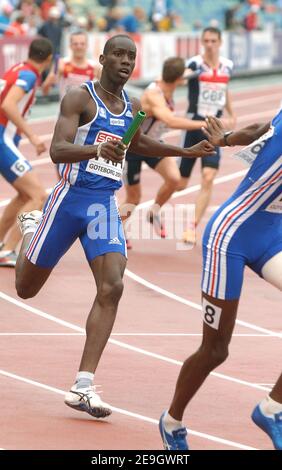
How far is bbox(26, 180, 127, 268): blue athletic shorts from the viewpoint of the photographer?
9.28 m

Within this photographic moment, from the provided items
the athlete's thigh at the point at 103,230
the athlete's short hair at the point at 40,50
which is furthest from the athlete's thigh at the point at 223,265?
the athlete's short hair at the point at 40,50

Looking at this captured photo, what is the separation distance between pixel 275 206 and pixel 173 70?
776 cm

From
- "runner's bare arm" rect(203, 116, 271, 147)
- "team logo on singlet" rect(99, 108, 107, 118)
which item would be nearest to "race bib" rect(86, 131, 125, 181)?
"team logo on singlet" rect(99, 108, 107, 118)

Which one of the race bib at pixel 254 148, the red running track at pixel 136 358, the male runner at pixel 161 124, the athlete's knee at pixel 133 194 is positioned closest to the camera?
the race bib at pixel 254 148

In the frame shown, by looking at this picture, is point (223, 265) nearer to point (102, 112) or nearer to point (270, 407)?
point (270, 407)

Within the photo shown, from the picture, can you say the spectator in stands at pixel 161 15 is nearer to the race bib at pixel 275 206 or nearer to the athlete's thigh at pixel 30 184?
the athlete's thigh at pixel 30 184

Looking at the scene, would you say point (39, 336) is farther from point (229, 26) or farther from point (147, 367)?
point (229, 26)

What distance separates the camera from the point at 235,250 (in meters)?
7.80

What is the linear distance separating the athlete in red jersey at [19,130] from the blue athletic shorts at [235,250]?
20.2 feet

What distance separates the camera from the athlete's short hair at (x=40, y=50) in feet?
46.5

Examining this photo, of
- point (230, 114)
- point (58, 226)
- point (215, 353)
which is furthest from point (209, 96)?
point (215, 353)

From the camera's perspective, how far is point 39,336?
1148 centimetres

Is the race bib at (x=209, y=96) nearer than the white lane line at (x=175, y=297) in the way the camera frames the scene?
No

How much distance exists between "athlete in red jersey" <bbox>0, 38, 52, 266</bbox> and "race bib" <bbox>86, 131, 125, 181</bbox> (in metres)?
4.45
